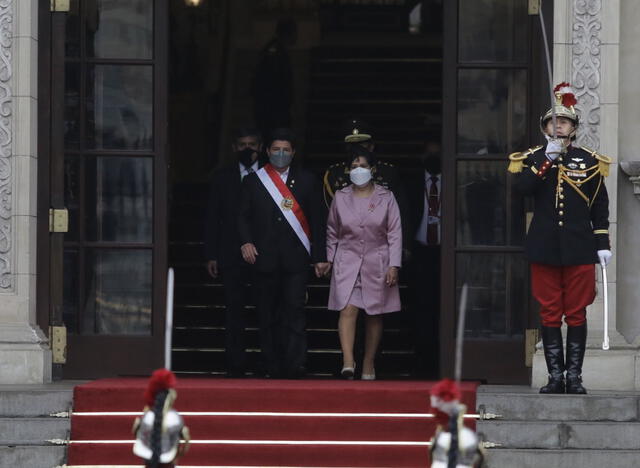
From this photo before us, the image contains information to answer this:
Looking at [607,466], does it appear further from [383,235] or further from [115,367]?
[115,367]

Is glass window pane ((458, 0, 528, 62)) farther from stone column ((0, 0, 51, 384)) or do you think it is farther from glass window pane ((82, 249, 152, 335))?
stone column ((0, 0, 51, 384))

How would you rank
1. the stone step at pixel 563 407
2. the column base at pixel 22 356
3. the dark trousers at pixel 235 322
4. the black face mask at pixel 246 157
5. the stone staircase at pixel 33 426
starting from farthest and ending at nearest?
1. the black face mask at pixel 246 157
2. the dark trousers at pixel 235 322
3. the column base at pixel 22 356
4. the stone step at pixel 563 407
5. the stone staircase at pixel 33 426

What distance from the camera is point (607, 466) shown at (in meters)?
12.2

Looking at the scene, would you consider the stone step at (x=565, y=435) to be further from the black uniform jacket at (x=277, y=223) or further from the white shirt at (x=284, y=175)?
the white shirt at (x=284, y=175)

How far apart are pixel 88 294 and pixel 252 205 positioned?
4.59 ft

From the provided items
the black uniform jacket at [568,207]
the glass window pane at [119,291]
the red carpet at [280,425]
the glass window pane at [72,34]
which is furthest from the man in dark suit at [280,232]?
the black uniform jacket at [568,207]

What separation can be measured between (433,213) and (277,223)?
1666 mm

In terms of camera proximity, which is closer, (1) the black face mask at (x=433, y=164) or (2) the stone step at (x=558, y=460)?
(2) the stone step at (x=558, y=460)

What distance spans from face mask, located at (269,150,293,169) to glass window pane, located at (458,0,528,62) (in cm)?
148

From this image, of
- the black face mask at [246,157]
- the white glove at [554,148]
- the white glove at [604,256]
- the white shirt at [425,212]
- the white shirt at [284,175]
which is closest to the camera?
the white glove at [554,148]

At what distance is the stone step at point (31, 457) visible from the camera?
1224 cm

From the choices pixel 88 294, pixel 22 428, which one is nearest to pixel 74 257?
pixel 88 294

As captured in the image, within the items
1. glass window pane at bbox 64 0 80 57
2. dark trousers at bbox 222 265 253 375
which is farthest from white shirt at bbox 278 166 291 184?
glass window pane at bbox 64 0 80 57

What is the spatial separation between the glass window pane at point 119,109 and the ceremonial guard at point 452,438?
6.73 metres
